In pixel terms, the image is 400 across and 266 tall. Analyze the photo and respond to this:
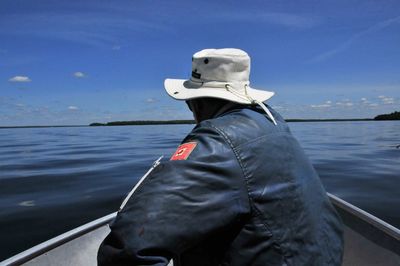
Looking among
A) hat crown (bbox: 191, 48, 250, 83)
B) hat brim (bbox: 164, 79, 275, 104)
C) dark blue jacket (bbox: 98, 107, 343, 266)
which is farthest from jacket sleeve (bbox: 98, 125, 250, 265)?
hat crown (bbox: 191, 48, 250, 83)

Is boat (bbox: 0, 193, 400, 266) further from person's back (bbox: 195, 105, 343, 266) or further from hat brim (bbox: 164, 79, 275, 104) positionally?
person's back (bbox: 195, 105, 343, 266)

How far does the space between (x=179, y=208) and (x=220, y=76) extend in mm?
769

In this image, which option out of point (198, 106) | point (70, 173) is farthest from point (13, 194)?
point (198, 106)

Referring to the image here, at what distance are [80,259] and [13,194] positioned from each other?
256 inches


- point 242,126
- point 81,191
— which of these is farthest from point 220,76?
point 81,191

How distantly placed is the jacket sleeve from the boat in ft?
8.01

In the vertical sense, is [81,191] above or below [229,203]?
below

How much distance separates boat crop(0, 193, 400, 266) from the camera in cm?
356

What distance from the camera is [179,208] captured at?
1326mm

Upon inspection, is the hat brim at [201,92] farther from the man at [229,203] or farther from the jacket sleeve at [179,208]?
the jacket sleeve at [179,208]

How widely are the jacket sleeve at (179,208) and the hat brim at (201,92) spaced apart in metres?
0.38

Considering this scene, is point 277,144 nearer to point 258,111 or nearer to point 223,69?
point 258,111

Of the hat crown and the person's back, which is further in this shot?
the hat crown

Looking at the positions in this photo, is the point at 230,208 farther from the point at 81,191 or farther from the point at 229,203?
the point at 81,191
